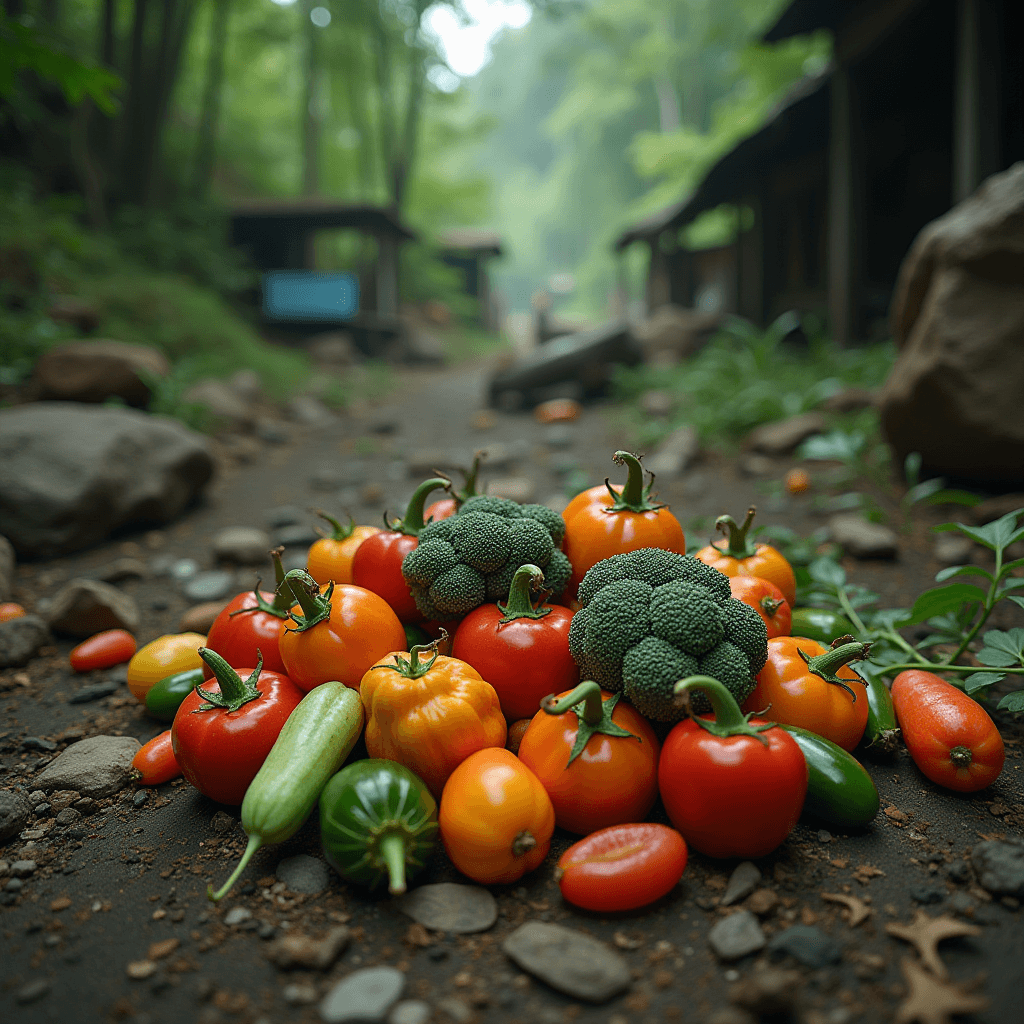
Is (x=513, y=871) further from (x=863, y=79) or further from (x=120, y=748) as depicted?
(x=863, y=79)

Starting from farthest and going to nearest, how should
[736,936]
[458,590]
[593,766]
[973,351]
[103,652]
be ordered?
[973,351], [103,652], [458,590], [593,766], [736,936]

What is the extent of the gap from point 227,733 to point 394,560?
733mm

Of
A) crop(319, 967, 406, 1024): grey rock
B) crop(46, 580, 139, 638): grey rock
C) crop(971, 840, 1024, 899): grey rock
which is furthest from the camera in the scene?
crop(46, 580, 139, 638): grey rock

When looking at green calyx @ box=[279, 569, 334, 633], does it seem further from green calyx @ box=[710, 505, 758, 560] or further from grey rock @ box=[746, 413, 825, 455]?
grey rock @ box=[746, 413, 825, 455]

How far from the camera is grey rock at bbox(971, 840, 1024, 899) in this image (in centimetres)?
153

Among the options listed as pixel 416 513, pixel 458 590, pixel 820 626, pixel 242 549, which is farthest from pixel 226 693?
pixel 242 549

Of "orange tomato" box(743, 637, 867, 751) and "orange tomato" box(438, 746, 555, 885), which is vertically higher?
"orange tomato" box(743, 637, 867, 751)

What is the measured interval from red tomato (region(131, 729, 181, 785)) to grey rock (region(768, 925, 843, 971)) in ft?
5.96

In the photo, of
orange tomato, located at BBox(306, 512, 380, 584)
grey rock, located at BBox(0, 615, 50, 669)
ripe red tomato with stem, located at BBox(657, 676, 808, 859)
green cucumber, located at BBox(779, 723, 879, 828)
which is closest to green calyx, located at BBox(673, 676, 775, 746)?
ripe red tomato with stem, located at BBox(657, 676, 808, 859)

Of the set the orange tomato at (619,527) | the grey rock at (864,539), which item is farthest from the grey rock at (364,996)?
the grey rock at (864,539)

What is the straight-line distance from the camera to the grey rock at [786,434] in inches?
228

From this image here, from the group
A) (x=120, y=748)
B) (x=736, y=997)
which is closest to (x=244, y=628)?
(x=120, y=748)

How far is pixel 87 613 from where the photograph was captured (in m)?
3.15

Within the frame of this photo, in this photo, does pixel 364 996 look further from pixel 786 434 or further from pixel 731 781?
pixel 786 434
